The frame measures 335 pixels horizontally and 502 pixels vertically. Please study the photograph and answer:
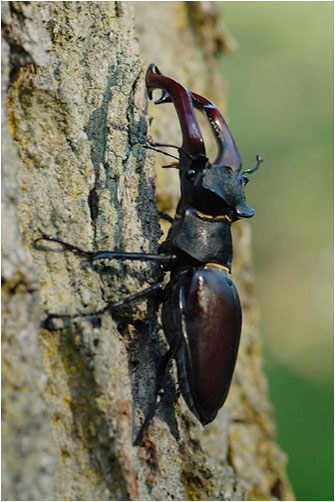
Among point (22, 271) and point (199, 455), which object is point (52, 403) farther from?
point (199, 455)

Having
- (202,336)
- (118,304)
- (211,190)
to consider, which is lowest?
(202,336)

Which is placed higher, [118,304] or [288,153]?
[288,153]

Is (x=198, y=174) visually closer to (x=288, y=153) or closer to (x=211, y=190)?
(x=211, y=190)

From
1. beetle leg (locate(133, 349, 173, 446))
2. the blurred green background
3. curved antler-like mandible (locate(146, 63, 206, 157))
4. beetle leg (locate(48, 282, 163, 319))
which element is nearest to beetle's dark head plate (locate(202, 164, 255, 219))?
curved antler-like mandible (locate(146, 63, 206, 157))

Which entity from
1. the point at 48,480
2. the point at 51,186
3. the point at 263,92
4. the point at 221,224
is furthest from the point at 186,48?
the point at 263,92

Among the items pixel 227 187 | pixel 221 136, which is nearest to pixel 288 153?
pixel 221 136

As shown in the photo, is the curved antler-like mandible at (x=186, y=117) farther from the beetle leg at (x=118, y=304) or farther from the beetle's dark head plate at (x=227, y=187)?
the beetle leg at (x=118, y=304)

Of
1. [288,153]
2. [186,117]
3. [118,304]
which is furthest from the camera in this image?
[288,153]

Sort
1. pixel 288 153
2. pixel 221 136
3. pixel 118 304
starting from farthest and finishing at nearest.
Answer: pixel 288 153
pixel 221 136
pixel 118 304
